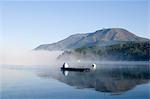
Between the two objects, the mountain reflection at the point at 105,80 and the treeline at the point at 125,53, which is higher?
the treeline at the point at 125,53

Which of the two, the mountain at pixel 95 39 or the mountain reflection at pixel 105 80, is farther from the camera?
the mountain at pixel 95 39

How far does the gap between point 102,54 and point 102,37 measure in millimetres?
54406

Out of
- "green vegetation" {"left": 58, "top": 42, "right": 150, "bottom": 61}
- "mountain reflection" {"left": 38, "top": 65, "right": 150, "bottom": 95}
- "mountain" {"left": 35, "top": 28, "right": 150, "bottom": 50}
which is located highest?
"mountain" {"left": 35, "top": 28, "right": 150, "bottom": 50}

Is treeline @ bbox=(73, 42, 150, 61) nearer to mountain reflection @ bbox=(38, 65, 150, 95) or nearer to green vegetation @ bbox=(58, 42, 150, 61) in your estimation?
green vegetation @ bbox=(58, 42, 150, 61)

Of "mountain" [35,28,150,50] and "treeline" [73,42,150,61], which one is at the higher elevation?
"mountain" [35,28,150,50]

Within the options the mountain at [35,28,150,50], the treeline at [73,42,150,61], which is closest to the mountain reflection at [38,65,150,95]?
the treeline at [73,42,150,61]

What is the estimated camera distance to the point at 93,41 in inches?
5027

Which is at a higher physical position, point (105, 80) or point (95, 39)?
point (95, 39)

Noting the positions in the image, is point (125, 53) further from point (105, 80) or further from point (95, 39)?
point (95, 39)

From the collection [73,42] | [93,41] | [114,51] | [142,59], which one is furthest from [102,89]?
[73,42]

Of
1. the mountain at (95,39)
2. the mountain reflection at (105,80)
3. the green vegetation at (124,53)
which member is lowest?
the mountain reflection at (105,80)

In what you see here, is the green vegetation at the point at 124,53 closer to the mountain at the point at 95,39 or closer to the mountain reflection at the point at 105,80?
the mountain at the point at 95,39

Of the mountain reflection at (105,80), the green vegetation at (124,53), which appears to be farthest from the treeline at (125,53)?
the mountain reflection at (105,80)

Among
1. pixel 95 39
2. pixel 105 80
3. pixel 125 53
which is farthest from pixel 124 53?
pixel 95 39
